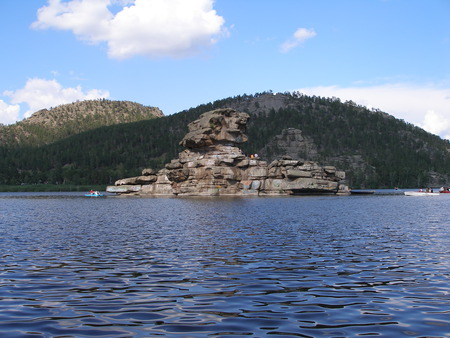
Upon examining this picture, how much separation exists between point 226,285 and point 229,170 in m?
113

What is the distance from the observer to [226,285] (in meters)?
21.3

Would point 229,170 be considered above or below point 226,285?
above

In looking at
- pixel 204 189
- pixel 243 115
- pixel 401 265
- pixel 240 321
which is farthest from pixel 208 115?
pixel 240 321

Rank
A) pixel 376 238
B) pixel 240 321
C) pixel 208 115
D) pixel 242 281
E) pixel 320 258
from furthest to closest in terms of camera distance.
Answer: pixel 208 115
pixel 376 238
pixel 320 258
pixel 242 281
pixel 240 321

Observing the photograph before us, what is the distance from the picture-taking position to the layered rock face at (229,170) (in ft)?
444

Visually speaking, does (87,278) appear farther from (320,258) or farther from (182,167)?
(182,167)

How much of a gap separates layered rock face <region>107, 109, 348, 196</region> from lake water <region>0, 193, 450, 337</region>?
95013 mm

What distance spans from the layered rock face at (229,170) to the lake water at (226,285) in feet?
312

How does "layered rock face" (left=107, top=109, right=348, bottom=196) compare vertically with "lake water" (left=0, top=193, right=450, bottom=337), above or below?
above

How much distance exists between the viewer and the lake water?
611 inches

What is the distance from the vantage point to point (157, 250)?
32094 millimetres

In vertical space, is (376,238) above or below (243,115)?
below

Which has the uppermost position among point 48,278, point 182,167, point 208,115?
point 208,115

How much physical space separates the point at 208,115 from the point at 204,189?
23871mm
